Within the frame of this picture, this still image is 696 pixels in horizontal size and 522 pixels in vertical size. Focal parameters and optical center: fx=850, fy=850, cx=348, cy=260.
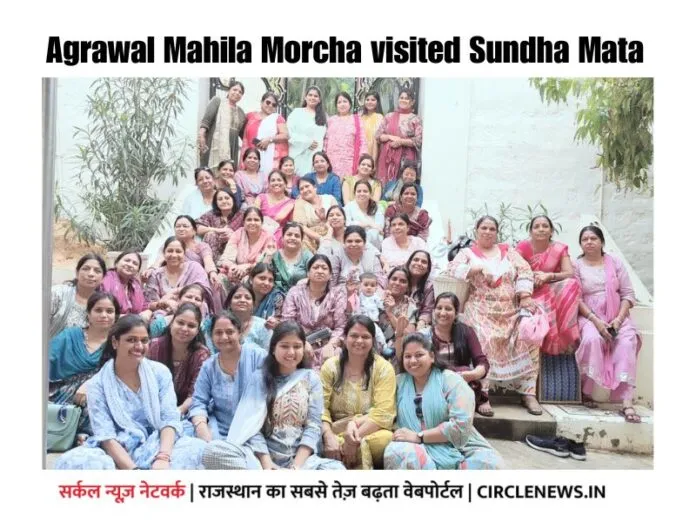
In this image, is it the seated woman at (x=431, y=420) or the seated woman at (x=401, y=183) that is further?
the seated woman at (x=401, y=183)

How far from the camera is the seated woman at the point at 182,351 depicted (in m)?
4.69

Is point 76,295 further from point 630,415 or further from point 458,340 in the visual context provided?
point 630,415

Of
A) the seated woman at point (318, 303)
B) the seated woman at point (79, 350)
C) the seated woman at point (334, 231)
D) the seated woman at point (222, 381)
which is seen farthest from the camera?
the seated woman at point (334, 231)

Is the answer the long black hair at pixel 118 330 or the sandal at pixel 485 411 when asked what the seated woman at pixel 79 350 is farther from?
the sandal at pixel 485 411

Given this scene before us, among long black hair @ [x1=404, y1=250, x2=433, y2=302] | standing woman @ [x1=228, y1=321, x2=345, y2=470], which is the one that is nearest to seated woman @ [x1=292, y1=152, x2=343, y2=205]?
long black hair @ [x1=404, y1=250, x2=433, y2=302]

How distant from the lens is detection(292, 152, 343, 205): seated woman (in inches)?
206

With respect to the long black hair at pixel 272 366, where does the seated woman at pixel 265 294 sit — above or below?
above

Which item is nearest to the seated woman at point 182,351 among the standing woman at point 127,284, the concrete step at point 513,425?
the standing woman at point 127,284

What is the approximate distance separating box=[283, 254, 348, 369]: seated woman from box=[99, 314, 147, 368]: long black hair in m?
0.82

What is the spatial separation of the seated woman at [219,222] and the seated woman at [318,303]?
21.6 inches

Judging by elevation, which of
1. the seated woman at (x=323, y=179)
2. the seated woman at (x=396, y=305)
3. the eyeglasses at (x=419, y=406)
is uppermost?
the seated woman at (x=323, y=179)

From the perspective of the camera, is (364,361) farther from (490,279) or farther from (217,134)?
(217,134)
